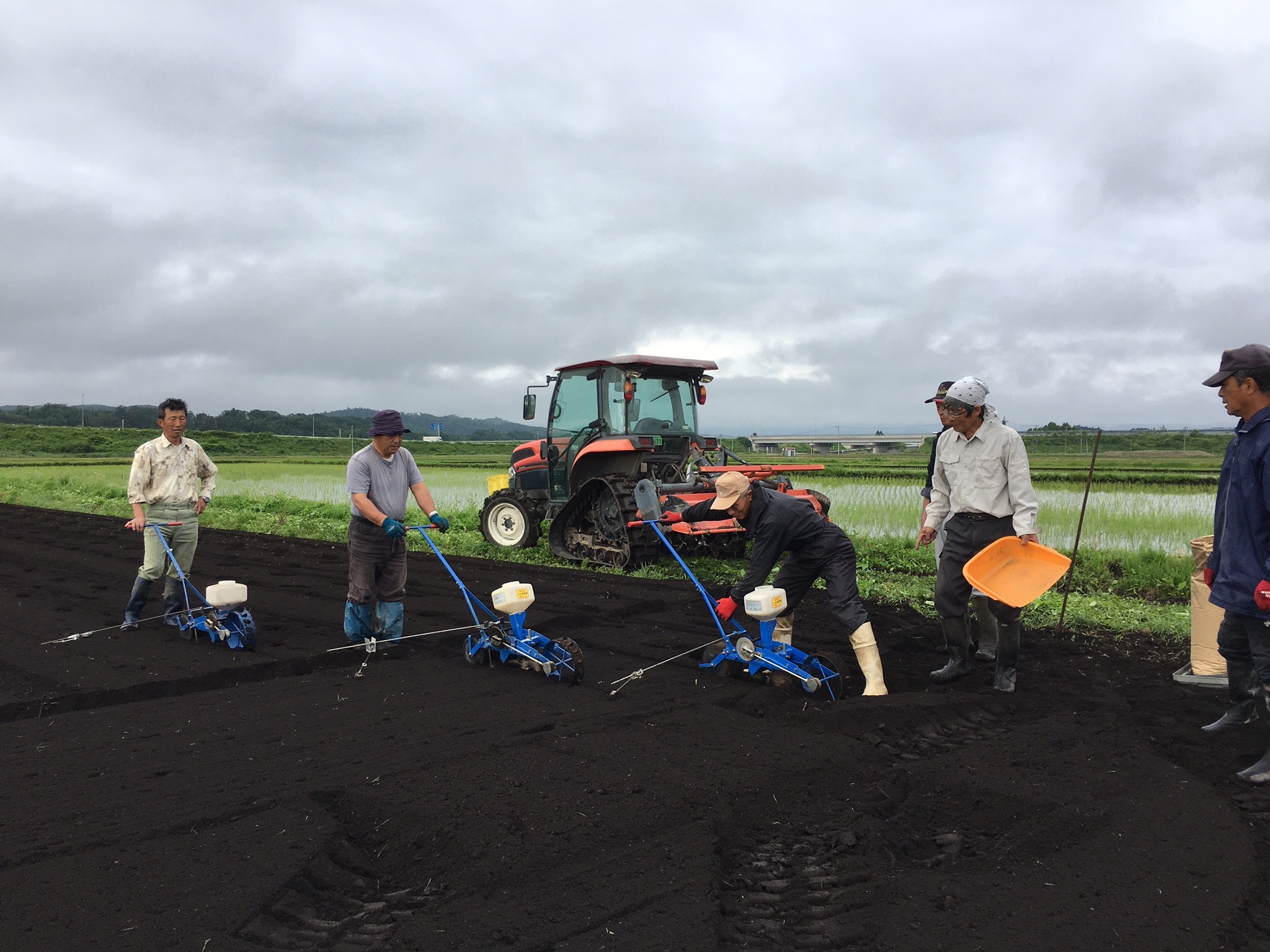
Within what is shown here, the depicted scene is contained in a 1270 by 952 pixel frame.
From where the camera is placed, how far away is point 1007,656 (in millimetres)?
5156

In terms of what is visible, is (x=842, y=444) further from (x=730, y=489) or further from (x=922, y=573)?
(x=730, y=489)

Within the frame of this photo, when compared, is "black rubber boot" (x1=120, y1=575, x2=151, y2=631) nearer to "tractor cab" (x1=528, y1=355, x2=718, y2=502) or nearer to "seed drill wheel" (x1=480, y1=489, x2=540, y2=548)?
"tractor cab" (x1=528, y1=355, x2=718, y2=502)

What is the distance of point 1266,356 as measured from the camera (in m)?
3.90

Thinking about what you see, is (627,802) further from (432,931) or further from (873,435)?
(873,435)

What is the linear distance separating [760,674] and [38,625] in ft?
18.7

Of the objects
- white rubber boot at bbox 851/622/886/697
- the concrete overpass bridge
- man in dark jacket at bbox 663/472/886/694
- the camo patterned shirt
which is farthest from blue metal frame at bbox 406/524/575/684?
the concrete overpass bridge

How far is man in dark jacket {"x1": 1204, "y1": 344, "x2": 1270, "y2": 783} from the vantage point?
386 cm

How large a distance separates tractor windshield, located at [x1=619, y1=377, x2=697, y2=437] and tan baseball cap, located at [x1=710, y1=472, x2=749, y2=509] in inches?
202

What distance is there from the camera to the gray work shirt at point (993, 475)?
5.04m

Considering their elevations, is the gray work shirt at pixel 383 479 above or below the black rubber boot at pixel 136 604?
above

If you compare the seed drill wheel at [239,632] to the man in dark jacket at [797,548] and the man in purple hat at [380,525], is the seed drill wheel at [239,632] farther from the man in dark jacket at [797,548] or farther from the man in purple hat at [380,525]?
the man in dark jacket at [797,548]

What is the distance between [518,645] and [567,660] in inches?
13.8

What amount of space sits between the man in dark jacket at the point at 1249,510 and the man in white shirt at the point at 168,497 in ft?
20.5

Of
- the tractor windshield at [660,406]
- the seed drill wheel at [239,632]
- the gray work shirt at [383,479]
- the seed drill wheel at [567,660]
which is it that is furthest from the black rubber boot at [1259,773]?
Result: the tractor windshield at [660,406]
